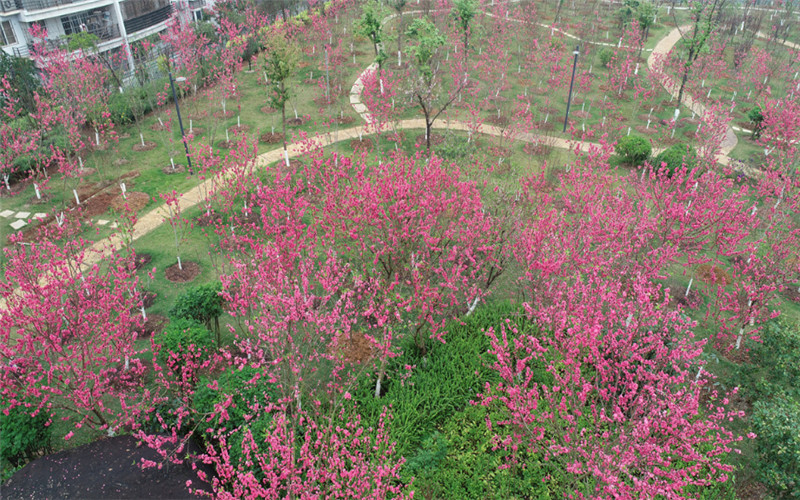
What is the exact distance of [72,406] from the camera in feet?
41.9

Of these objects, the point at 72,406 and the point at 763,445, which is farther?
the point at 72,406

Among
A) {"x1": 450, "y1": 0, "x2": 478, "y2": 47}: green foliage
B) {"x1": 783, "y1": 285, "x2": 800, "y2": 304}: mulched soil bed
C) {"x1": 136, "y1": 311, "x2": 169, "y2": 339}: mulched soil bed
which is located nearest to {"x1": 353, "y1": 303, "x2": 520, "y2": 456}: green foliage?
{"x1": 136, "y1": 311, "x2": 169, "y2": 339}: mulched soil bed

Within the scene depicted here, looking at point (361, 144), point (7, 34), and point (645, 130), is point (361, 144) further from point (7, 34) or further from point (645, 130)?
point (7, 34)

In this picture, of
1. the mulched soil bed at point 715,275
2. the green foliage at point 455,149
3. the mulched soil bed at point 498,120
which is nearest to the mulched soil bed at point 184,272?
the green foliage at point 455,149

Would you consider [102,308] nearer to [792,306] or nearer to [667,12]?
[792,306]

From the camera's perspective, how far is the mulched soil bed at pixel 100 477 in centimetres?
984

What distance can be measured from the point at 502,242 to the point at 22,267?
12.0m

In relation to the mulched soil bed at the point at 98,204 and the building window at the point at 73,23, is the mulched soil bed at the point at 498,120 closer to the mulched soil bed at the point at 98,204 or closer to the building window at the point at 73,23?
the mulched soil bed at the point at 98,204

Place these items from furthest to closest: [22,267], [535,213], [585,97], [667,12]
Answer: [667,12]
[585,97]
[535,213]
[22,267]

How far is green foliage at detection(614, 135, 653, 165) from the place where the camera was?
24188 mm

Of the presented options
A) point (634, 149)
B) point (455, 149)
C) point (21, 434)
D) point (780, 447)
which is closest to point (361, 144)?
point (455, 149)

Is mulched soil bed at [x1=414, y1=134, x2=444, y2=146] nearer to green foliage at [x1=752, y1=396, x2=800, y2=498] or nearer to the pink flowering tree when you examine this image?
the pink flowering tree

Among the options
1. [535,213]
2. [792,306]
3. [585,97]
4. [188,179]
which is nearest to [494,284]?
[535,213]

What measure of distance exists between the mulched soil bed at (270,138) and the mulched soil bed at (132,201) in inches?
282
